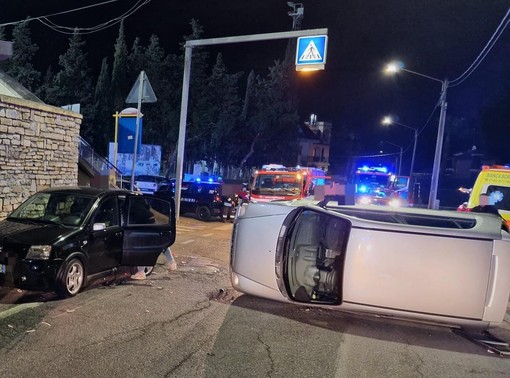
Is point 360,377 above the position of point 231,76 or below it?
below

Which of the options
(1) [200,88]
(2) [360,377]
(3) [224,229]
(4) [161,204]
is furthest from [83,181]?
(1) [200,88]

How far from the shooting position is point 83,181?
48.1 feet

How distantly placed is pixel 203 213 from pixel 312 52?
8368mm

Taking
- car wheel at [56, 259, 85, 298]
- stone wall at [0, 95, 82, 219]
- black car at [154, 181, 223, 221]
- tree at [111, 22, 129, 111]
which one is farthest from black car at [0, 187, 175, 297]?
tree at [111, 22, 129, 111]

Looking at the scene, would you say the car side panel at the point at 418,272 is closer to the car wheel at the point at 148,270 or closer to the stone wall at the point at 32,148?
the car wheel at the point at 148,270

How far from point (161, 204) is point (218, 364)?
4183mm

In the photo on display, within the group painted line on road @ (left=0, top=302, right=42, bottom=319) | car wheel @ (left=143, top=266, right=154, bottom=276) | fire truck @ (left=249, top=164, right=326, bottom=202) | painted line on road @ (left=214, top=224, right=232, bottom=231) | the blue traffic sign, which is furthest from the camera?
fire truck @ (left=249, top=164, right=326, bottom=202)

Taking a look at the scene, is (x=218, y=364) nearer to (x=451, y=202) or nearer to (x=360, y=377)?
(x=360, y=377)

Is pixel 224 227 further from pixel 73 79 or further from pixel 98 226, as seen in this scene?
pixel 73 79

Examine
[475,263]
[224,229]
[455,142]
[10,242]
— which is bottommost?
[224,229]

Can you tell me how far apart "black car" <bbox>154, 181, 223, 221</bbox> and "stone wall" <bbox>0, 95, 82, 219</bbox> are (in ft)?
18.5

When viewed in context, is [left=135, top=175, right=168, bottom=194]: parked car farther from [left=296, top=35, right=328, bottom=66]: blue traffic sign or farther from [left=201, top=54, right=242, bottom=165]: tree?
[left=296, top=35, right=328, bottom=66]: blue traffic sign

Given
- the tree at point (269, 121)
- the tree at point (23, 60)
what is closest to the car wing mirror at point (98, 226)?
the tree at point (269, 121)

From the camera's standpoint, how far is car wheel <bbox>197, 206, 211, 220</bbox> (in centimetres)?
1691
